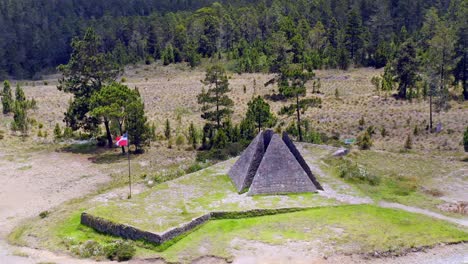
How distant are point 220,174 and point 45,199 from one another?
1157cm

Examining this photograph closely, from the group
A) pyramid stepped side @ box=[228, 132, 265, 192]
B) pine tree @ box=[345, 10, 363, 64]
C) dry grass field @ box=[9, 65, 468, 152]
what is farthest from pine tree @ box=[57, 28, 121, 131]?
pine tree @ box=[345, 10, 363, 64]

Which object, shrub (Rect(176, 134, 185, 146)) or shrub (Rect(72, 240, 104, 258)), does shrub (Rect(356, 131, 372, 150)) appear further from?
shrub (Rect(72, 240, 104, 258))

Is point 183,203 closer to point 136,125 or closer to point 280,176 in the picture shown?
point 280,176

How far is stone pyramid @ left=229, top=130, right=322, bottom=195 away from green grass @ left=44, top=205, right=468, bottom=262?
275 cm

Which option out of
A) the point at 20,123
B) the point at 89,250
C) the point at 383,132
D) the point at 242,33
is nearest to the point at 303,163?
the point at 89,250

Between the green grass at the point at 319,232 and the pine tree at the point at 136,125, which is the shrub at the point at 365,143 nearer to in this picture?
the green grass at the point at 319,232

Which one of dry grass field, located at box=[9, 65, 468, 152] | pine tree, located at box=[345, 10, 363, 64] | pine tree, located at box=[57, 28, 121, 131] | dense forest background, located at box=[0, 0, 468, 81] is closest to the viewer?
pine tree, located at box=[57, 28, 121, 131]

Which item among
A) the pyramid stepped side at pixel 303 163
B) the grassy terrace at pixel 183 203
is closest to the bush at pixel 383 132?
the pyramid stepped side at pixel 303 163

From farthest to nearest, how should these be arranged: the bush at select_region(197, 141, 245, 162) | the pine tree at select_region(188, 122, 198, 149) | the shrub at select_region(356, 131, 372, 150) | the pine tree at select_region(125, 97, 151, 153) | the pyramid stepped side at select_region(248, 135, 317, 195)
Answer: the pine tree at select_region(188, 122, 198, 149)
the shrub at select_region(356, 131, 372, 150)
the pine tree at select_region(125, 97, 151, 153)
the bush at select_region(197, 141, 245, 162)
the pyramid stepped side at select_region(248, 135, 317, 195)

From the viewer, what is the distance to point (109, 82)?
50.2 m

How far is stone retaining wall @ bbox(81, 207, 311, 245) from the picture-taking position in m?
28.2

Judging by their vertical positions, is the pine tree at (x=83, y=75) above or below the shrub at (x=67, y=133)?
above

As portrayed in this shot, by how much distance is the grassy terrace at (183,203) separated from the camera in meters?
30.0

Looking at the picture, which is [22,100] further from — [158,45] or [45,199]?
[158,45]
